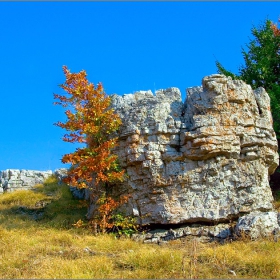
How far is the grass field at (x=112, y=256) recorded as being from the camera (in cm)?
849

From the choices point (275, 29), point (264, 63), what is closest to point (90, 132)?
point (264, 63)

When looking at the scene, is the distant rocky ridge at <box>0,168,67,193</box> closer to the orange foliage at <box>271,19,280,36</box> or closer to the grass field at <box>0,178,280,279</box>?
the grass field at <box>0,178,280,279</box>

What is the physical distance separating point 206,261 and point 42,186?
15.2 meters

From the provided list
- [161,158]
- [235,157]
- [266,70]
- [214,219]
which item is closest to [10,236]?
[161,158]

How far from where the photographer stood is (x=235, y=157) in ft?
44.3

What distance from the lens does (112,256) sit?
10.4m

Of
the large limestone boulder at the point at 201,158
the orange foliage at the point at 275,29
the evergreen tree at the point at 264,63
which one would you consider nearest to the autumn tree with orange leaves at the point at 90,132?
the large limestone boulder at the point at 201,158

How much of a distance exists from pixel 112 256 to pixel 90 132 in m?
5.06

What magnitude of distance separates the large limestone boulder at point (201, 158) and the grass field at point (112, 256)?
1608 mm

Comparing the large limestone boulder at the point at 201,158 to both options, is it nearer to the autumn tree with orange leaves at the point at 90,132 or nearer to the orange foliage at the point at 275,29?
the autumn tree with orange leaves at the point at 90,132

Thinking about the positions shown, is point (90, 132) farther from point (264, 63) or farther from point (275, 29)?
point (275, 29)

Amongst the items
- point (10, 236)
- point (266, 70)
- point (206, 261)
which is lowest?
point (206, 261)

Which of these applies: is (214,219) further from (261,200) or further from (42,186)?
(42,186)

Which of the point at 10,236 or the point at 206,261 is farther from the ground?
the point at 10,236
